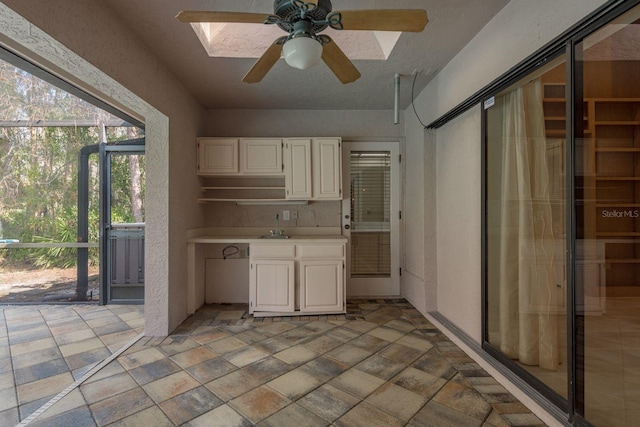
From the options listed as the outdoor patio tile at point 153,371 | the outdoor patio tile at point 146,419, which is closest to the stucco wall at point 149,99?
the outdoor patio tile at point 153,371

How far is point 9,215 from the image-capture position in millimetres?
3107

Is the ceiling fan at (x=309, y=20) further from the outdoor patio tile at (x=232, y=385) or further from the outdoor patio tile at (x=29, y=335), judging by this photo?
the outdoor patio tile at (x=29, y=335)

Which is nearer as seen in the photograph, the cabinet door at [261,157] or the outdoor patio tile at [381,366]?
the outdoor patio tile at [381,366]

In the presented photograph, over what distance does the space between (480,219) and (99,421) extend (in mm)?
2873

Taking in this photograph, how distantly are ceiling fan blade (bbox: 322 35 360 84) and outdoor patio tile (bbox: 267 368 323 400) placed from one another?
2.08 metres

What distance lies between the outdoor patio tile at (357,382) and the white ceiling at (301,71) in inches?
101

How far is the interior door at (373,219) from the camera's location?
3752 millimetres

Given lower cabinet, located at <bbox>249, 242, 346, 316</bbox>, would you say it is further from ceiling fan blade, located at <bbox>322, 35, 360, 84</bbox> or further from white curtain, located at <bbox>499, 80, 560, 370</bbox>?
ceiling fan blade, located at <bbox>322, 35, 360, 84</bbox>

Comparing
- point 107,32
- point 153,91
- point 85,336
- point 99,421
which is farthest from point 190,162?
point 99,421

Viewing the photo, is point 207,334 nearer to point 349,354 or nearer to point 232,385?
point 232,385

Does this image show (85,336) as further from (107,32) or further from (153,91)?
(107,32)

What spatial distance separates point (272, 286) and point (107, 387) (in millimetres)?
1569

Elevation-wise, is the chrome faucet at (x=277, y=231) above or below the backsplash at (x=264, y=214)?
below

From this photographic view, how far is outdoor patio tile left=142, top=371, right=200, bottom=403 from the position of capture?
1790mm
